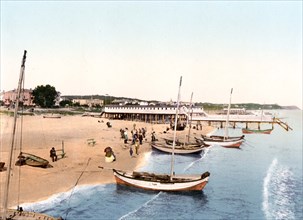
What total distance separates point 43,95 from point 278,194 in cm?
11833

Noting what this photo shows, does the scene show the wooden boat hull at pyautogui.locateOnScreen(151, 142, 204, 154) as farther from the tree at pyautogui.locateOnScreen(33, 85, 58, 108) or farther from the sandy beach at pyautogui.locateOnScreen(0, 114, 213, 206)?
the tree at pyautogui.locateOnScreen(33, 85, 58, 108)

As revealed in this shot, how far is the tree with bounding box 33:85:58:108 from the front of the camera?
5369 inches

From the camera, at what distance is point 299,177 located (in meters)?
41.3

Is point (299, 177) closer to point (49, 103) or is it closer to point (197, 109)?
point (197, 109)

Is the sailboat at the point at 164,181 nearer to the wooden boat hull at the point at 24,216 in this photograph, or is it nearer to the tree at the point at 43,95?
the wooden boat hull at the point at 24,216

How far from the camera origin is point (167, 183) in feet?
98.7

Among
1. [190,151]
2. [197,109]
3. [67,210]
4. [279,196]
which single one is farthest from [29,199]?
[197,109]

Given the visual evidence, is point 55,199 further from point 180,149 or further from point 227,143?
point 227,143

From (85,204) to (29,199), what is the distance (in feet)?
13.5

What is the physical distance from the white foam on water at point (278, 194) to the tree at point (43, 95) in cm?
10817

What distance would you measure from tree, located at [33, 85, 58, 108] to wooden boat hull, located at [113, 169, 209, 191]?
112925mm

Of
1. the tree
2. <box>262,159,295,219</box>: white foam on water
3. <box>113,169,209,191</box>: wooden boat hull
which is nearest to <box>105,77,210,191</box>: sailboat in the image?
<box>113,169,209,191</box>: wooden boat hull

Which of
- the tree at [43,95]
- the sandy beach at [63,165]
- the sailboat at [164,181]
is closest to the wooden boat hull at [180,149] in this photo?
the sandy beach at [63,165]

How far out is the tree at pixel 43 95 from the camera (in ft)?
447
